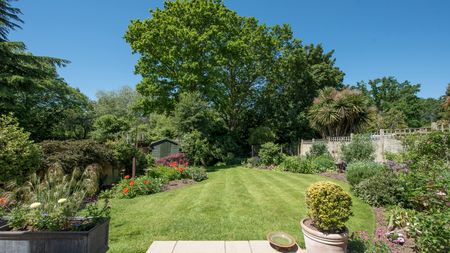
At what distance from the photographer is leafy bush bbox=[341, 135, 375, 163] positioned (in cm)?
1091

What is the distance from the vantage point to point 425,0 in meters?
8.16

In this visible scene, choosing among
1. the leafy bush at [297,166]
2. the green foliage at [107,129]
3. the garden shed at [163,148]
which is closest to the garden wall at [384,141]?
the leafy bush at [297,166]

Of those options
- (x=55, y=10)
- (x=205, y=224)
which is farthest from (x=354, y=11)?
(x=55, y=10)

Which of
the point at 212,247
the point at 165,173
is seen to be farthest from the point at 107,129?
the point at 212,247

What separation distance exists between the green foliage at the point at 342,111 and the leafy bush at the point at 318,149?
152 cm

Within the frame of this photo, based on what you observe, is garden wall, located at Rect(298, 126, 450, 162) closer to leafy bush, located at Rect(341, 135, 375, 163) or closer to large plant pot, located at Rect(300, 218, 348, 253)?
leafy bush, located at Rect(341, 135, 375, 163)

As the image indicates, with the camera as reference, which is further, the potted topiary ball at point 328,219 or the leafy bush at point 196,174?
the leafy bush at point 196,174

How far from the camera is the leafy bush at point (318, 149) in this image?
14.6m

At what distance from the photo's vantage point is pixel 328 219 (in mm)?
3088

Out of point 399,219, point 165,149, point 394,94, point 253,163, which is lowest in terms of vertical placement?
point 253,163

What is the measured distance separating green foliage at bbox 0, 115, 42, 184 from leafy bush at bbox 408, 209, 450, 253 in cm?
705

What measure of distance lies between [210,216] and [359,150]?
917 cm

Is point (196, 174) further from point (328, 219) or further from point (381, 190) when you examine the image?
point (328, 219)

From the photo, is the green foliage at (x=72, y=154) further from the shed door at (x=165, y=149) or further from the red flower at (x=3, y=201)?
the shed door at (x=165, y=149)
